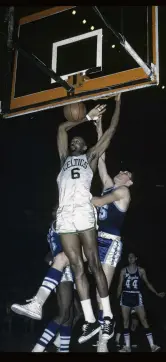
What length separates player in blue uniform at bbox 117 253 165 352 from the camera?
7742mm

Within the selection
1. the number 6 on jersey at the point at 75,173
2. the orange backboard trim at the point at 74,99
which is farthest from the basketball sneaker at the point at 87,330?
the orange backboard trim at the point at 74,99

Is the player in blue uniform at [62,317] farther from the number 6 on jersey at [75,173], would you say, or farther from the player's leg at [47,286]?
the number 6 on jersey at [75,173]

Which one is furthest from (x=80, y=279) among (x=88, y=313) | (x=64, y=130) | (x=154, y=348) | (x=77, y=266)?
(x=154, y=348)

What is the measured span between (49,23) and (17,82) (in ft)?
3.08

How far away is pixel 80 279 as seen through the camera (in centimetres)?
467

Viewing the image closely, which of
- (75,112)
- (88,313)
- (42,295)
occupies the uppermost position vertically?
(75,112)

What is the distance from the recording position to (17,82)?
564cm

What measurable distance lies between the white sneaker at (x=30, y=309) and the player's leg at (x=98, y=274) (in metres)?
0.80

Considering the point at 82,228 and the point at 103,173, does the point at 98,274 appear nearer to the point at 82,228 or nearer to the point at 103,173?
the point at 82,228

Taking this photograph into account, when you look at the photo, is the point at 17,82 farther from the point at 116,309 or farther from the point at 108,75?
the point at 116,309

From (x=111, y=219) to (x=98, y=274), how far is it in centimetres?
105

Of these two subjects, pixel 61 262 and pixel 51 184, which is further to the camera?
pixel 51 184

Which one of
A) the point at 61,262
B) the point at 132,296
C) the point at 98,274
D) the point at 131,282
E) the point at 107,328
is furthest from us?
the point at 131,282

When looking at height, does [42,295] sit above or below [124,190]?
below
